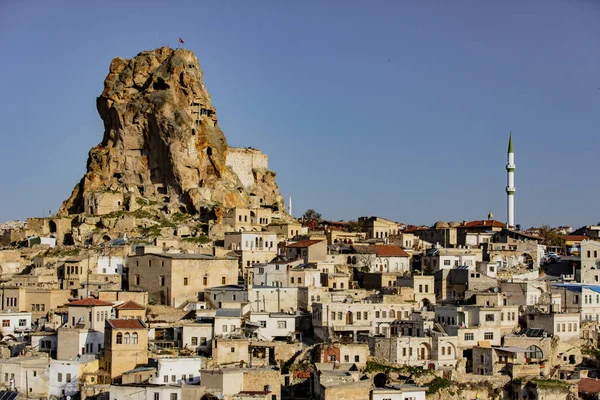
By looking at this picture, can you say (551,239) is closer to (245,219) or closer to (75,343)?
(245,219)

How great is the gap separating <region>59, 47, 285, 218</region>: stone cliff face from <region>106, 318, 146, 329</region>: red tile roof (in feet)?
101

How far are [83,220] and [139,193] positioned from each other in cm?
626

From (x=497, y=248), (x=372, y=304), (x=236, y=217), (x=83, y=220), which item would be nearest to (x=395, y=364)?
(x=372, y=304)

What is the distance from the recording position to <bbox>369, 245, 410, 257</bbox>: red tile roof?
65625 mm

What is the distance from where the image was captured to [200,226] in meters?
75.0

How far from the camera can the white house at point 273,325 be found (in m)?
50.9

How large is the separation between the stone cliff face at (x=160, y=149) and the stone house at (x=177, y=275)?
57.5ft

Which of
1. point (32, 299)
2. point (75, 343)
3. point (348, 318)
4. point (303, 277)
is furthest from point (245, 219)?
point (75, 343)

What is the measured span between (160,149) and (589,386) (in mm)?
45046

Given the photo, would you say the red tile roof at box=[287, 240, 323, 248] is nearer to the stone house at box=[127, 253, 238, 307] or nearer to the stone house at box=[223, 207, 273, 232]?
the stone house at box=[127, 253, 238, 307]

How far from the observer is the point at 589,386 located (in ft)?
154

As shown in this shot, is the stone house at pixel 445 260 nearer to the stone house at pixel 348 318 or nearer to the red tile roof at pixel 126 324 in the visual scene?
the stone house at pixel 348 318

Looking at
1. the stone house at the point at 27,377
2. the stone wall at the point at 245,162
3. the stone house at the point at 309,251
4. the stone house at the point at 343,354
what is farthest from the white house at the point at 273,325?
the stone wall at the point at 245,162

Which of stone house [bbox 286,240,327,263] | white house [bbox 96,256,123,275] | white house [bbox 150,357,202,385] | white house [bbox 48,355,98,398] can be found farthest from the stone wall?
white house [bbox 150,357,202,385]
